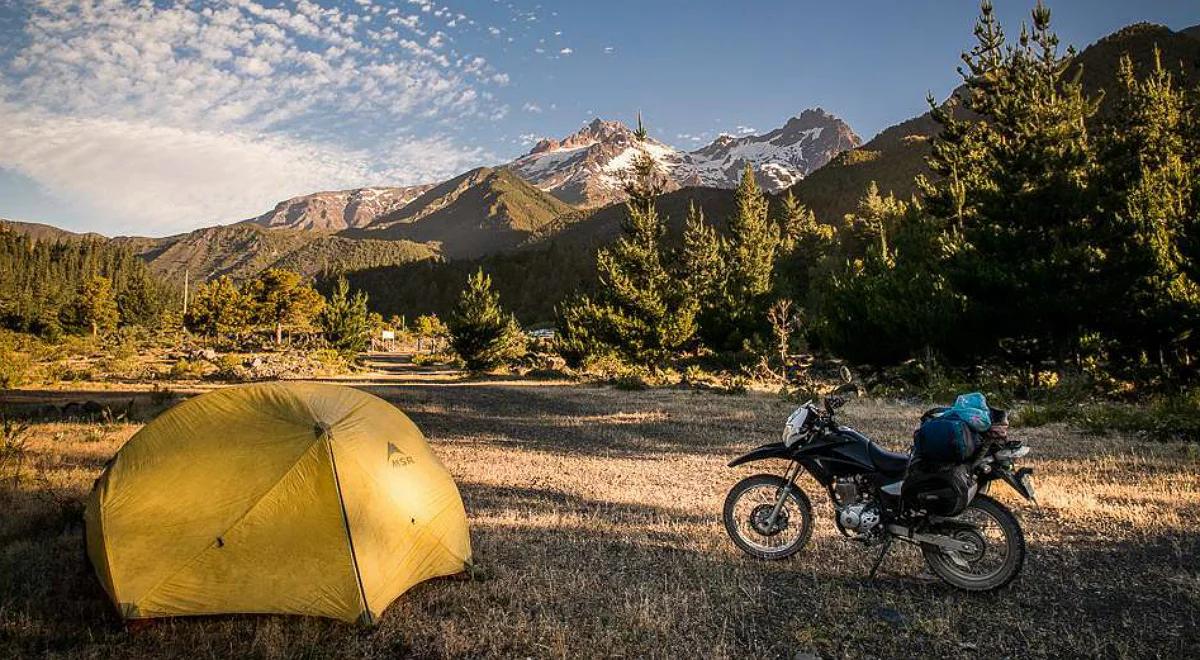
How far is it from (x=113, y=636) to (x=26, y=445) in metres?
10.7

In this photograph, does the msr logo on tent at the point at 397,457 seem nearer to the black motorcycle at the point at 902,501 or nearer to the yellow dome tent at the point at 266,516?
the yellow dome tent at the point at 266,516

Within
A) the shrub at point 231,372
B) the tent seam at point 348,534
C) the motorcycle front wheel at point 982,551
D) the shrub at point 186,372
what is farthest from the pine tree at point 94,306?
the motorcycle front wheel at point 982,551

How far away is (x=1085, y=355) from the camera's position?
19.0 m

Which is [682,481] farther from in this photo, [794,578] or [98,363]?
[98,363]

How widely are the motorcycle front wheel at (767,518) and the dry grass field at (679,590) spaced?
230 mm

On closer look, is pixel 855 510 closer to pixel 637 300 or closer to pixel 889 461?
pixel 889 461

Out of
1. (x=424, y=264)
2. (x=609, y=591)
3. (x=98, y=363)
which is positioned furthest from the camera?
(x=424, y=264)

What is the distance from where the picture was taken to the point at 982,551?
502cm

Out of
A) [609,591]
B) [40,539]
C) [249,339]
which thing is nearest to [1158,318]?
[609,591]

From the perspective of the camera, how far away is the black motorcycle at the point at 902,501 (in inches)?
193

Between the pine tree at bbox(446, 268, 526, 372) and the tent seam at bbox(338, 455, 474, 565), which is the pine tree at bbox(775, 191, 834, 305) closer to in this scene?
the pine tree at bbox(446, 268, 526, 372)

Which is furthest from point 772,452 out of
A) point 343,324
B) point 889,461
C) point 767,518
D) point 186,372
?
point 343,324

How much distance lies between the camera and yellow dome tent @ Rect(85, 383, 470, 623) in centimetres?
469

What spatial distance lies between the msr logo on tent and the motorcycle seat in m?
4.29
